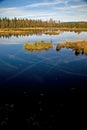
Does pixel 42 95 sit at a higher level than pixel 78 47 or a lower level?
lower

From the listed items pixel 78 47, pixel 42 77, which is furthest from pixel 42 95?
pixel 78 47

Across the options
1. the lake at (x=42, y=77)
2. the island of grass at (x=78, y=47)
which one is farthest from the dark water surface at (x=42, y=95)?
the island of grass at (x=78, y=47)

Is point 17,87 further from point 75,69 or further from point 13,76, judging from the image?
point 75,69

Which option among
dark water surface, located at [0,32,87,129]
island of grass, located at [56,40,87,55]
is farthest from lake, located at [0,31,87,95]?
island of grass, located at [56,40,87,55]

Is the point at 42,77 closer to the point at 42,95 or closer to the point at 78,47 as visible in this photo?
the point at 42,95

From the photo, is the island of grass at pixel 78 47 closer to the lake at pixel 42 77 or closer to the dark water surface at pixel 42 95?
the lake at pixel 42 77

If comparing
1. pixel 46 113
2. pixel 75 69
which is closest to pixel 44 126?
pixel 46 113

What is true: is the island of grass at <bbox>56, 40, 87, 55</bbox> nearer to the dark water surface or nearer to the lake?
the lake

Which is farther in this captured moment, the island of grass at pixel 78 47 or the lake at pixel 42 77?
the island of grass at pixel 78 47

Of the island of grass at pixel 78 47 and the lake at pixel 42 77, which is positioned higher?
the island of grass at pixel 78 47

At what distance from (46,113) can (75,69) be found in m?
16.8

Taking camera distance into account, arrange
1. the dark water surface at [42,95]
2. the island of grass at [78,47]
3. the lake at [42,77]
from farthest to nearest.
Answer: the island of grass at [78,47]
the lake at [42,77]
the dark water surface at [42,95]

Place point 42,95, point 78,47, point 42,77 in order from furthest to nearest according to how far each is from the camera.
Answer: point 78,47, point 42,77, point 42,95

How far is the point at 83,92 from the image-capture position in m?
22.2
